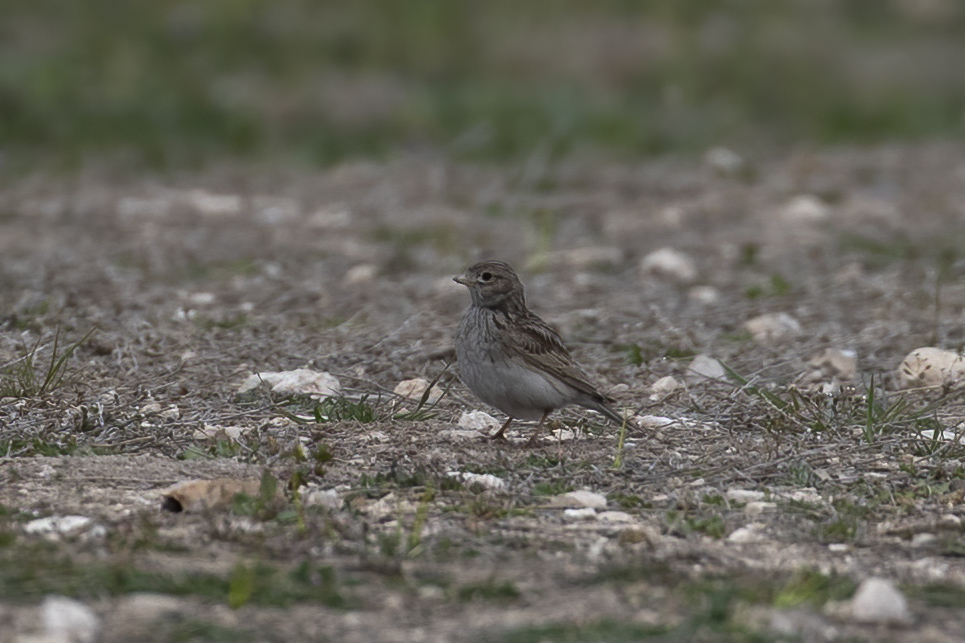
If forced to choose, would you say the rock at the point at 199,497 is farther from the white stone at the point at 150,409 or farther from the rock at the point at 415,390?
the rock at the point at 415,390

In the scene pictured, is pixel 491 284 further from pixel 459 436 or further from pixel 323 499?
pixel 323 499

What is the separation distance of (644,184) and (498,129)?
2.14 m

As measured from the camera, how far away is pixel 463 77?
15023 millimetres

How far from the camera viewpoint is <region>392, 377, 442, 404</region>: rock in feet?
19.7

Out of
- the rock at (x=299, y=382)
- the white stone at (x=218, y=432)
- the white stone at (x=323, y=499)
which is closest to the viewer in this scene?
the white stone at (x=323, y=499)

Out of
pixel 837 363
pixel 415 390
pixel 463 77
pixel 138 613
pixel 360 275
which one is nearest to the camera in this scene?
pixel 138 613

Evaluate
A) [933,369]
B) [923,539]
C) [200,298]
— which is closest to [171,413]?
[200,298]

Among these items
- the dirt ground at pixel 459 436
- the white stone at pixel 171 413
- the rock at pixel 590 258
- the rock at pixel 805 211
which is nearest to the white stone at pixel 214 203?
the dirt ground at pixel 459 436

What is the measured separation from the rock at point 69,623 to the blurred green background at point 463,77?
9644 mm

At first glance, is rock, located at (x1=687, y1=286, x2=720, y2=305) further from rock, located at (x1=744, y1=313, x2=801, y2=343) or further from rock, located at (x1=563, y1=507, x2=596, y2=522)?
rock, located at (x1=563, y1=507, x2=596, y2=522)

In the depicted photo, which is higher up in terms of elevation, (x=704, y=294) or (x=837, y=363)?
(x=837, y=363)

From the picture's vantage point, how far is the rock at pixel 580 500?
457cm

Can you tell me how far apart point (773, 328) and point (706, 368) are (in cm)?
93

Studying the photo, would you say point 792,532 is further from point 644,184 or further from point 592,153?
point 592,153
